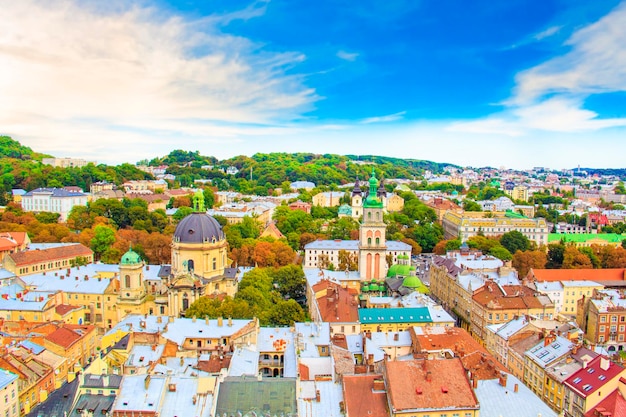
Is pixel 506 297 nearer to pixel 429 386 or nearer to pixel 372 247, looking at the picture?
pixel 372 247

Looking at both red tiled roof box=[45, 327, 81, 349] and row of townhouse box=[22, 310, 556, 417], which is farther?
red tiled roof box=[45, 327, 81, 349]

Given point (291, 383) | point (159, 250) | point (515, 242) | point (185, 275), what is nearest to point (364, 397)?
point (291, 383)

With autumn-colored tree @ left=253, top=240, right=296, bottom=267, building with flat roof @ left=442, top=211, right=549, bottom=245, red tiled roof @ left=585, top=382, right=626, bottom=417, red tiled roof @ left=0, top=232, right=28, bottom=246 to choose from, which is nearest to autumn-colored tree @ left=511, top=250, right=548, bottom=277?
building with flat roof @ left=442, top=211, right=549, bottom=245

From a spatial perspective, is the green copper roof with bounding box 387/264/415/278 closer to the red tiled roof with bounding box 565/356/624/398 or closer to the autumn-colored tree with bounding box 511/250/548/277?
the autumn-colored tree with bounding box 511/250/548/277

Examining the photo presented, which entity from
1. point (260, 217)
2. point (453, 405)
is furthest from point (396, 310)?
point (260, 217)

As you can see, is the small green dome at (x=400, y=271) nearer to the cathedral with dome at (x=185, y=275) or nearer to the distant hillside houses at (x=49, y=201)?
the cathedral with dome at (x=185, y=275)

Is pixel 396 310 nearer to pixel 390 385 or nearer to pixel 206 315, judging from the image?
pixel 206 315

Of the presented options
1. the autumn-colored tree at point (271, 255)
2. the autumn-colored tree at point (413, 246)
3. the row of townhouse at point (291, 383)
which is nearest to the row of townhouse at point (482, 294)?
the row of townhouse at point (291, 383)
